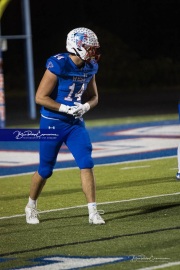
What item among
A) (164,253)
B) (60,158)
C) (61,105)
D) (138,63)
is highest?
(61,105)

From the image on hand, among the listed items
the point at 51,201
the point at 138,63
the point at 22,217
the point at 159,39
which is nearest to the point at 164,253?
the point at 22,217

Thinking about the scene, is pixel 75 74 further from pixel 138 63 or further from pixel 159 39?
pixel 159 39

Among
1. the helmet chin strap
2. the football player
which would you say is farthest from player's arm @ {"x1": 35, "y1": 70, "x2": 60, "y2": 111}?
the helmet chin strap

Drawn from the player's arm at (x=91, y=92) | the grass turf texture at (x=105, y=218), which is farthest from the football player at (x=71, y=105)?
the grass turf texture at (x=105, y=218)

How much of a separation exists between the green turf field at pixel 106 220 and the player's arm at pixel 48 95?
1073 mm

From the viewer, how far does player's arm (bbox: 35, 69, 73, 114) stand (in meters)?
9.37

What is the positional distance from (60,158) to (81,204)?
17.3ft

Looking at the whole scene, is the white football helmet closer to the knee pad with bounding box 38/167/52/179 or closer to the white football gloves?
the white football gloves

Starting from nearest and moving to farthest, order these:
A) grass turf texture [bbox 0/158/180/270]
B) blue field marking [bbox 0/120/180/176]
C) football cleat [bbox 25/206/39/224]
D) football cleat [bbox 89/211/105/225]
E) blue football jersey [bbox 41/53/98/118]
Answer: grass turf texture [bbox 0/158/180/270] < football cleat [bbox 89/211/105/225] < blue football jersey [bbox 41/53/98/118] < football cleat [bbox 25/206/39/224] < blue field marking [bbox 0/120/180/176]

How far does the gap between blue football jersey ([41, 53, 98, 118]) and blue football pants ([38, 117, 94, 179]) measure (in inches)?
3.8

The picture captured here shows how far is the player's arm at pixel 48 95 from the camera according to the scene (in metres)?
9.37

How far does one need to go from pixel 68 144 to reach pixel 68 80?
592mm

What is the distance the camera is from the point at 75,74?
31.2 ft

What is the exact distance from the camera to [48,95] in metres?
9.45
